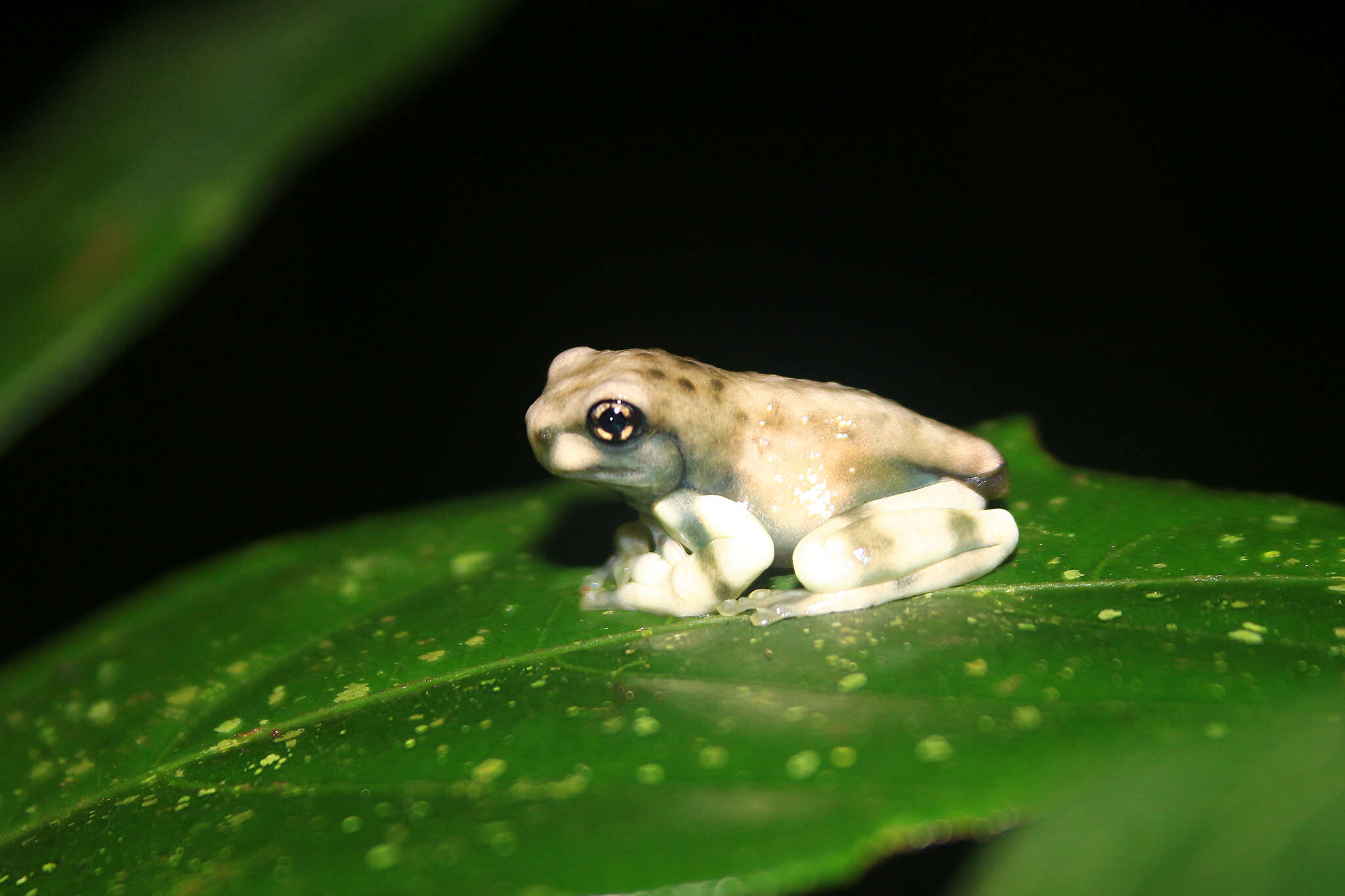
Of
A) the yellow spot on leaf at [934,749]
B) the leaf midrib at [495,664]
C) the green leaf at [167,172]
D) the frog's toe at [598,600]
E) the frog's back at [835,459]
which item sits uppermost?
the green leaf at [167,172]

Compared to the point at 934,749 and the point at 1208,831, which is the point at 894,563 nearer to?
the point at 934,749

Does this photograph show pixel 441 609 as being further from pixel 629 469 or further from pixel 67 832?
pixel 67 832

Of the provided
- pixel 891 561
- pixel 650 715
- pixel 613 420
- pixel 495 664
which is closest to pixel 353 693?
pixel 495 664

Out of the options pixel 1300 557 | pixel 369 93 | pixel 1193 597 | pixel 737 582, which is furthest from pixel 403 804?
pixel 1300 557

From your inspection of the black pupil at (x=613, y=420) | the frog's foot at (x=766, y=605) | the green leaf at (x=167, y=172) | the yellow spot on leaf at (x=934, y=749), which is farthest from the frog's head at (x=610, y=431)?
the yellow spot on leaf at (x=934, y=749)

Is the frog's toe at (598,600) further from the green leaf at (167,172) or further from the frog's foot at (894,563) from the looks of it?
the green leaf at (167,172)

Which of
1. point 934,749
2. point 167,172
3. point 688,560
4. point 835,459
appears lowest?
point 934,749
